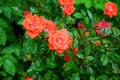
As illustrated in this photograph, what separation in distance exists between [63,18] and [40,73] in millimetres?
406

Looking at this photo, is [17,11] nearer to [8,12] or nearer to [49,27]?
[8,12]

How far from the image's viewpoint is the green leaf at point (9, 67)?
7.38 ft

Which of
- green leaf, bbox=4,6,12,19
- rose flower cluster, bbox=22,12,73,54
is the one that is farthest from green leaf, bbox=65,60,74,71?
green leaf, bbox=4,6,12,19

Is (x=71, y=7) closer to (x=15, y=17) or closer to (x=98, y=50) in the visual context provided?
(x=98, y=50)

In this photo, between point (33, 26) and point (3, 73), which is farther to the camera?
point (3, 73)

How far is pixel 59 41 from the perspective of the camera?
189cm

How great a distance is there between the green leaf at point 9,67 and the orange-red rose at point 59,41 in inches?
18.3

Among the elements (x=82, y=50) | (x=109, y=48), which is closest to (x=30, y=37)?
(x=82, y=50)

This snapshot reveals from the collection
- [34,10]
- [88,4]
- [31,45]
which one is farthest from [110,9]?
[31,45]

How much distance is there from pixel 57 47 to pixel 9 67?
A: 0.52m

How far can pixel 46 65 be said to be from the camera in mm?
2133

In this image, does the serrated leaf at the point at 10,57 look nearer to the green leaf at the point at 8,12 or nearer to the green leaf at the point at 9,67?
the green leaf at the point at 9,67

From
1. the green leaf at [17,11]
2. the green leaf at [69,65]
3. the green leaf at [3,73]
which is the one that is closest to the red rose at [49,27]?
the green leaf at [69,65]

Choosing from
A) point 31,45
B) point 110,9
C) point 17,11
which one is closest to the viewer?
point 31,45
